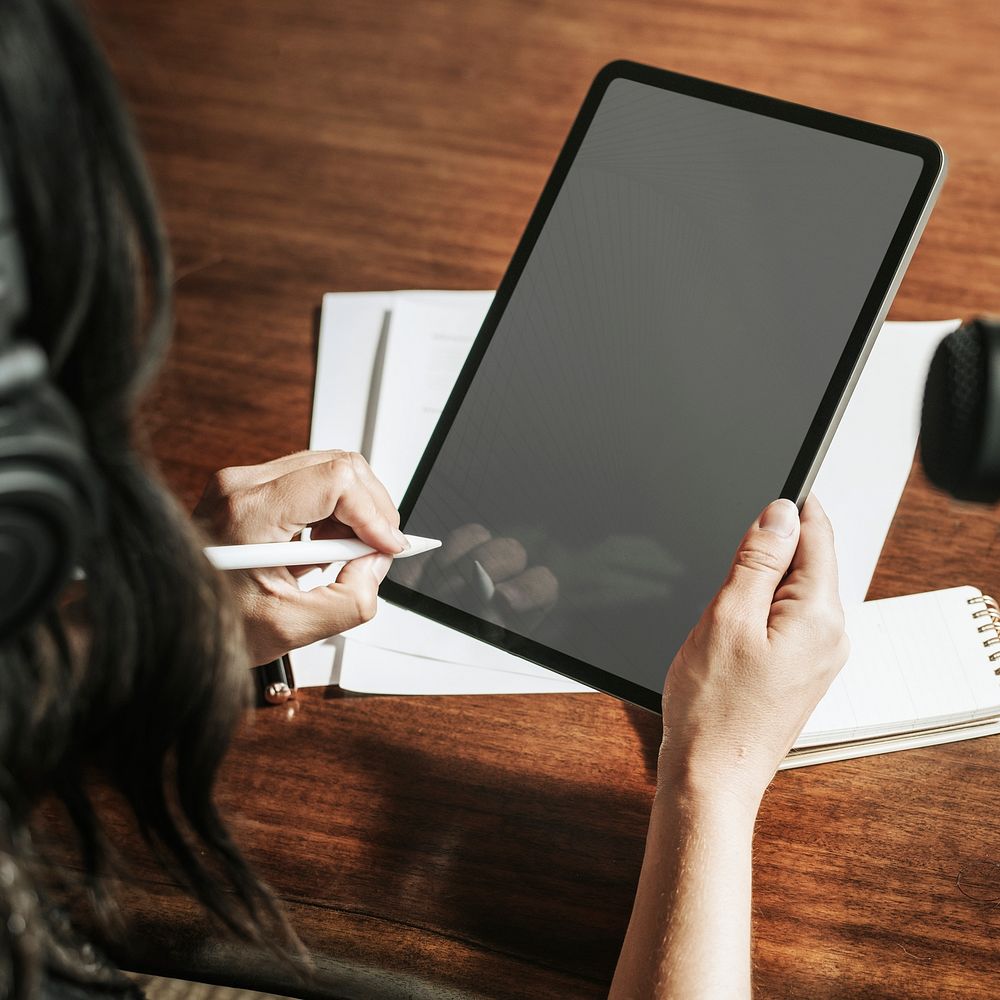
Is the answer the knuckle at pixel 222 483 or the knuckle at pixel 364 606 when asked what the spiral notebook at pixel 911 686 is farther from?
the knuckle at pixel 222 483

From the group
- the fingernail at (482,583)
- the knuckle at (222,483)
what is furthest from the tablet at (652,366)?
the knuckle at (222,483)

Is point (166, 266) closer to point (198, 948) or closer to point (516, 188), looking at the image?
point (198, 948)

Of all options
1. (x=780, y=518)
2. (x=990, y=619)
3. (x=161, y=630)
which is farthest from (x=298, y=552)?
(x=990, y=619)

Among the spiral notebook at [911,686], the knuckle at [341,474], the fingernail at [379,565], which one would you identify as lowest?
the spiral notebook at [911,686]

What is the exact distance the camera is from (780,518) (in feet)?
1.64

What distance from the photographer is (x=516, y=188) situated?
2.58 ft

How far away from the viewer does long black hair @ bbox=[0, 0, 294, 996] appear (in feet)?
0.85

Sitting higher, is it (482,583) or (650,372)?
(650,372)

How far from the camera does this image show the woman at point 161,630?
0.27 meters

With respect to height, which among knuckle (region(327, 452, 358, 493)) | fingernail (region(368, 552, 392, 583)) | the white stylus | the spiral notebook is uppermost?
Result: knuckle (region(327, 452, 358, 493))

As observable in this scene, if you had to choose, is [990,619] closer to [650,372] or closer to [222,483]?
[650,372]

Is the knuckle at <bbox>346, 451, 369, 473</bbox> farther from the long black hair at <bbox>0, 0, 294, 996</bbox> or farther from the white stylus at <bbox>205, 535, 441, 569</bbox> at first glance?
the long black hair at <bbox>0, 0, 294, 996</bbox>

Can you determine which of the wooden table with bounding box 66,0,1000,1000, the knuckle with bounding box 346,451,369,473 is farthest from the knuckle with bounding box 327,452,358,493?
the wooden table with bounding box 66,0,1000,1000

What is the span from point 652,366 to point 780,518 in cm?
13
